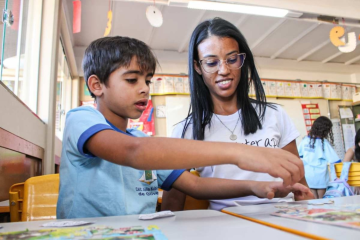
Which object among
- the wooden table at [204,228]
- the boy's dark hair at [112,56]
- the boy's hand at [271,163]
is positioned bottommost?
the wooden table at [204,228]

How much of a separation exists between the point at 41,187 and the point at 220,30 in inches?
37.0

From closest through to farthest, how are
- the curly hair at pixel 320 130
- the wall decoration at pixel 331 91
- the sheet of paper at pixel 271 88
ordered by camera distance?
the curly hair at pixel 320 130 < the sheet of paper at pixel 271 88 < the wall decoration at pixel 331 91

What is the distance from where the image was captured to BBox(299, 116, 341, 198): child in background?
11.7 ft

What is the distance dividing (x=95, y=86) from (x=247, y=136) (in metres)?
0.59

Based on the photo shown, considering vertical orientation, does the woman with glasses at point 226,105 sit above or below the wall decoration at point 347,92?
below

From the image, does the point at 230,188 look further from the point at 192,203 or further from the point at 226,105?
the point at 226,105

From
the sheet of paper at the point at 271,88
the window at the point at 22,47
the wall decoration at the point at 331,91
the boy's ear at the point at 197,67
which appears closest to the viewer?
the boy's ear at the point at 197,67

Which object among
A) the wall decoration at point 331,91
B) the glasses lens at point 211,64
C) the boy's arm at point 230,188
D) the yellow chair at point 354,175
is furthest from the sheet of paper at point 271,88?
the boy's arm at point 230,188

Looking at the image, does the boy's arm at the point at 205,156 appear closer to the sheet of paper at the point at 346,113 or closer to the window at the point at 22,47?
the window at the point at 22,47

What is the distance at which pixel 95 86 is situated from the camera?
92 cm

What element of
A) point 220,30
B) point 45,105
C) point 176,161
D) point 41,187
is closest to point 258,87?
point 220,30

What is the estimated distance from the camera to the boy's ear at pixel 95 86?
91 cm

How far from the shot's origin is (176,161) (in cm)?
58

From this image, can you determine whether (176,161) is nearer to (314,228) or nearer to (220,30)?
(314,228)
